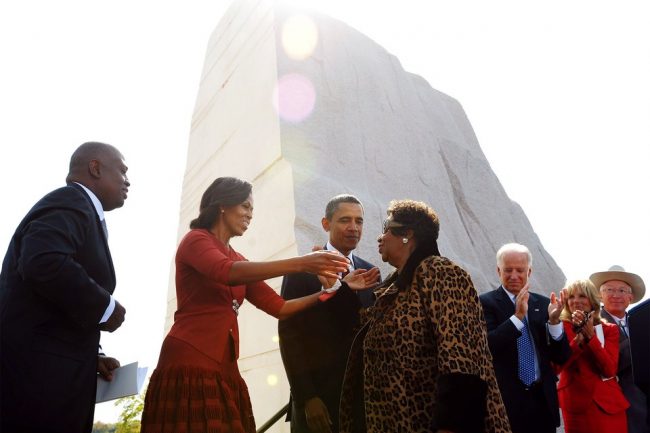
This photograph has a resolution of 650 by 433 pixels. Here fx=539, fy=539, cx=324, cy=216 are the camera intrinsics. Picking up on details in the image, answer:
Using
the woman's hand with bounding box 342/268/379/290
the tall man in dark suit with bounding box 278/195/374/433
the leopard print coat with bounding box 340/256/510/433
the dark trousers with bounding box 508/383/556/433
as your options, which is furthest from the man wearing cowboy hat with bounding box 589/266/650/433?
the woman's hand with bounding box 342/268/379/290

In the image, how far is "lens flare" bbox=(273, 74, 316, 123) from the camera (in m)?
5.17

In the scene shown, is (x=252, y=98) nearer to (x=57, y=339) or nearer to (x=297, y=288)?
(x=297, y=288)

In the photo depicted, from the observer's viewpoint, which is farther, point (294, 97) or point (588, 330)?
point (294, 97)

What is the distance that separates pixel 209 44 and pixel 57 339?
6.84 metres

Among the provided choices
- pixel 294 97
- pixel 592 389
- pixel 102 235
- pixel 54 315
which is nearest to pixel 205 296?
pixel 102 235

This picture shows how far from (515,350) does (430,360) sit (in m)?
1.26

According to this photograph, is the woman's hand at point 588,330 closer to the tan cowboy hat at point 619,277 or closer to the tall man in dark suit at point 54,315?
the tan cowboy hat at point 619,277

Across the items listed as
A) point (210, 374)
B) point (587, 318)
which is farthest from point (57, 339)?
point (587, 318)

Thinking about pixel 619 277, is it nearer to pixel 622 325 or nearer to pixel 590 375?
pixel 622 325

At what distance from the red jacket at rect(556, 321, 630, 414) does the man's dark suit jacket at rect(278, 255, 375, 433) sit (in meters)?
1.66

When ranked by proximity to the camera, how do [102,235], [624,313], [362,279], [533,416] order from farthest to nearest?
[624,313]
[533,416]
[362,279]
[102,235]

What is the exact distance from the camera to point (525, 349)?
9.95 ft

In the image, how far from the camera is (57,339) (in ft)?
5.65

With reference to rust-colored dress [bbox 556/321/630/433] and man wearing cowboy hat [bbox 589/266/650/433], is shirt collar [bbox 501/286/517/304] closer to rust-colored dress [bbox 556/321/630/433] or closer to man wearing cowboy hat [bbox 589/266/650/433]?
rust-colored dress [bbox 556/321/630/433]
